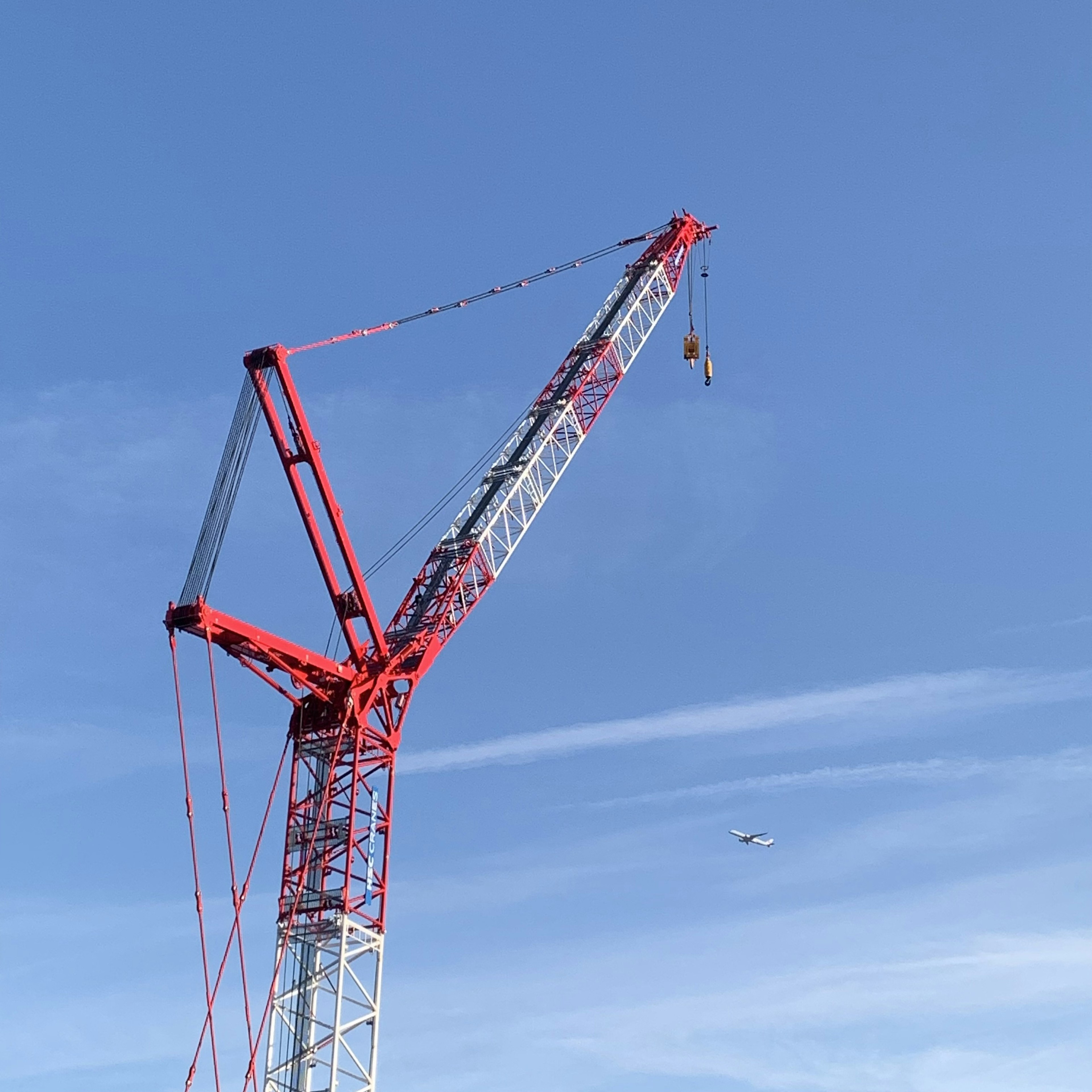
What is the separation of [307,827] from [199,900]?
12.2 m

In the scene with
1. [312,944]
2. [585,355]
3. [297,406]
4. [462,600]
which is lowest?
[312,944]

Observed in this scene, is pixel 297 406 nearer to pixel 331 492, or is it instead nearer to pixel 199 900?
pixel 331 492

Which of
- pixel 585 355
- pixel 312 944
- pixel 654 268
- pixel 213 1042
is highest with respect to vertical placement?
pixel 654 268

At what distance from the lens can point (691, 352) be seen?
168375 mm

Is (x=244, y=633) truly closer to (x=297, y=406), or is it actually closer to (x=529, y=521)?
(x=297, y=406)

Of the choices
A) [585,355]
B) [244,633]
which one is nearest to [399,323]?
[585,355]

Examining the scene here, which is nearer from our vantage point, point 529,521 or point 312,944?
point 312,944

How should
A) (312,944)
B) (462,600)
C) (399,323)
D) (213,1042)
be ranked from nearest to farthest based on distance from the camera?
(213,1042) → (312,944) → (462,600) → (399,323)

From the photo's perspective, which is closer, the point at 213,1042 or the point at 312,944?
the point at 213,1042

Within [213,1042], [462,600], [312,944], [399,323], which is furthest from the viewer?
[399,323]

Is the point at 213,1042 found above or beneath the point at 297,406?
beneath

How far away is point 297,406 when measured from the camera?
5522 inches

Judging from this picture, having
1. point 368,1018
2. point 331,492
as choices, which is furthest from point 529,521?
point 368,1018

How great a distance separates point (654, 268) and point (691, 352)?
8.19 m
